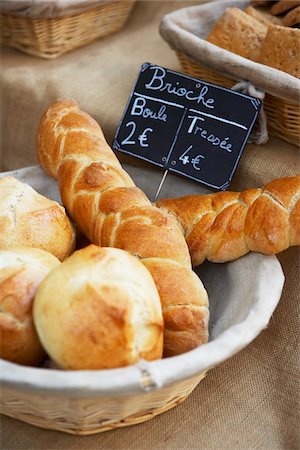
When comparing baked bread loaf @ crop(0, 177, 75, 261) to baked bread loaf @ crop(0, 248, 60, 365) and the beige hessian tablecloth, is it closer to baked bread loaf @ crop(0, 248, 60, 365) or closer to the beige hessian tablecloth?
baked bread loaf @ crop(0, 248, 60, 365)

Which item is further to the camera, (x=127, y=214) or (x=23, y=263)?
(x=127, y=214)

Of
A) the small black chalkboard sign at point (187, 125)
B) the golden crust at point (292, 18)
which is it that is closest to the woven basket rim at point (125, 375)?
the small black chalkboard sign at point (187, 125)

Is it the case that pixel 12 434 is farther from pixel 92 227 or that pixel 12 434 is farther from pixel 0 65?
pixel 0 65

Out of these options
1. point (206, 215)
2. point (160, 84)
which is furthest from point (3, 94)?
point (206, 215)

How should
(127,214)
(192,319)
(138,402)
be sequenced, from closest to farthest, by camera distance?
(138,402) → (192,319) → (127,214)

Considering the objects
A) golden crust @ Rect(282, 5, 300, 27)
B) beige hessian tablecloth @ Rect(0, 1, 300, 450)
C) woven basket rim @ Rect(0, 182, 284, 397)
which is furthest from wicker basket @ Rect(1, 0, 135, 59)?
woven basket rim @ Rect(0, 182, 284, 397)

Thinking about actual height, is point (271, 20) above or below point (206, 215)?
above

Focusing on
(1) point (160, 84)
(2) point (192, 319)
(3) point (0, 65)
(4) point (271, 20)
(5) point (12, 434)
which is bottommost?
(5) point (12, 434)
